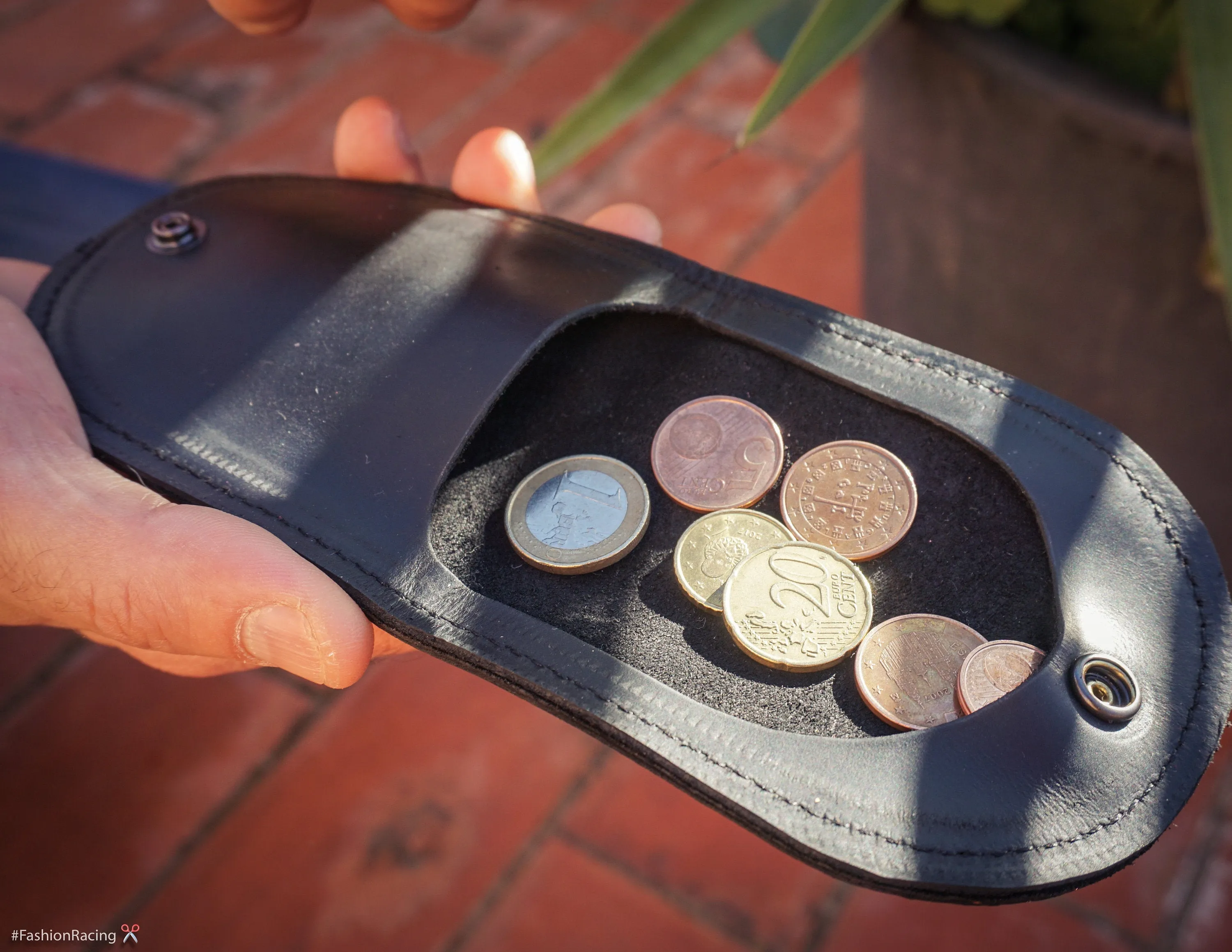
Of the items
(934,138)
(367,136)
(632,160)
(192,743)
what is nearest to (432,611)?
(367,136)

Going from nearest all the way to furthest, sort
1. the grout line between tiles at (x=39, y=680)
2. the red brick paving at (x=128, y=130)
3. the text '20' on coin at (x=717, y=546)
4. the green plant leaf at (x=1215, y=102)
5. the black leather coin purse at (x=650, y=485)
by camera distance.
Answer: the black leather coin purse at (x=650, y=485), the text '20' on coin at (x=717, y=546), the green plant leaf at (x=1215, y=102), the grout line between tiles at (x=39, y=680), the red brick paving at (x=128, y=130)

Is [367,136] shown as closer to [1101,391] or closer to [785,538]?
[785,538]

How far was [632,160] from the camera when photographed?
1.90 m

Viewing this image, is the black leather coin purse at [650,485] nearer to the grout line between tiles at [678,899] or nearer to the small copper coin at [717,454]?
the small copper coin at [717,454]

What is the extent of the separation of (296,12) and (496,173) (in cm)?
36

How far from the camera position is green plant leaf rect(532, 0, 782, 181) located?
1014 millimetres

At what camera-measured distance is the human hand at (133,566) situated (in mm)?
695

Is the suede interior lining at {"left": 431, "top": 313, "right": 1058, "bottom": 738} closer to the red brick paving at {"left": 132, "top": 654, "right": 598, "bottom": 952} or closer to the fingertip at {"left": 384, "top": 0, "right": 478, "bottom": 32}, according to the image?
the fingertip at {"left": 384, "top": 0, "right": 478, "bottom": 32}

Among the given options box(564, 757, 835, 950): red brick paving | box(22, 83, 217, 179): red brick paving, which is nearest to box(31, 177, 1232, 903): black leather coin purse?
box(564, 757, 835, 950): red brick paving

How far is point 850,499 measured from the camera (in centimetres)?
79

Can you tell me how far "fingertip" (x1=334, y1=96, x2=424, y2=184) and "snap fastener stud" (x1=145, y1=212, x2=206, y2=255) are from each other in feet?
0.52

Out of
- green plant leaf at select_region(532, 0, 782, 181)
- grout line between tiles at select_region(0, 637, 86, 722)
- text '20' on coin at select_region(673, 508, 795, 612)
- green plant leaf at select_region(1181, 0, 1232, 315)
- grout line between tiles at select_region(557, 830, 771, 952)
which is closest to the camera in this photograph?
text '20' on coin at select_region(673, 508, 795, 612)

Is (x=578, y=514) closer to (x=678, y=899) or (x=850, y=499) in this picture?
(x=850, y=499)

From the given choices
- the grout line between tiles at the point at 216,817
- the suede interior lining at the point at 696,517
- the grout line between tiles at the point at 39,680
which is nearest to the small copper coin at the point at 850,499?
the suede interior lining at the point at 696,517
